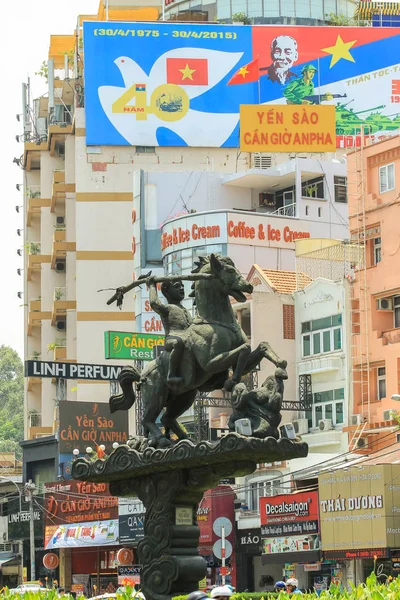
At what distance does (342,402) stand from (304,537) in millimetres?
9221

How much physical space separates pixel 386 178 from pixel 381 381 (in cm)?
843

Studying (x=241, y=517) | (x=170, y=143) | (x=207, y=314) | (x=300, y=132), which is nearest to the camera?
(x=207, y=314)

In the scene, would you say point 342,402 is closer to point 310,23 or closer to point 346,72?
point 346,72

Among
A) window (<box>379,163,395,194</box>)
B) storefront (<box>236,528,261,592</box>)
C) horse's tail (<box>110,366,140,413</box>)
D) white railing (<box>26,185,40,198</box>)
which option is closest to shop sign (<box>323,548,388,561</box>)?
storefront (<box>236,528,261,592</box>)

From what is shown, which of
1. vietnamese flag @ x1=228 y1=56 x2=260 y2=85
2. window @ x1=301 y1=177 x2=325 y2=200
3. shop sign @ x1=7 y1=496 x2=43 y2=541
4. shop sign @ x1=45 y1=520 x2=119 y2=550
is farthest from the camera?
vietnamese flag @ x1=228 y1=56 x2=260 y2=85

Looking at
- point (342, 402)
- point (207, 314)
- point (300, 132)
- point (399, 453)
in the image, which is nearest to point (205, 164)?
point (300, 132)

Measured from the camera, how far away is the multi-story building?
60125mm

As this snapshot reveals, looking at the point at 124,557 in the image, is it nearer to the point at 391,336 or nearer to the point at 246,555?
the point at 246,555

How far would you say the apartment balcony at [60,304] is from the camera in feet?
310

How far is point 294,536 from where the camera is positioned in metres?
55.5

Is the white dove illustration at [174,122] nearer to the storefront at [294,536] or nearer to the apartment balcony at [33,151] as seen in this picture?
the apartment balcony at [33,151]

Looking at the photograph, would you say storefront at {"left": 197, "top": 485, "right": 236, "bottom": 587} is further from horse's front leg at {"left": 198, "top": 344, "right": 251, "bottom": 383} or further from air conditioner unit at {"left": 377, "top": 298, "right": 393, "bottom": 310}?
horse's front leg at {"left": 198, "top": 344, "right": 251, "bottom": 383}

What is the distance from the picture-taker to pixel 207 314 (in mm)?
22781

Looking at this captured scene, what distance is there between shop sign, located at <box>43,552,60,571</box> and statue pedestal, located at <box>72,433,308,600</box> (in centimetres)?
4646
